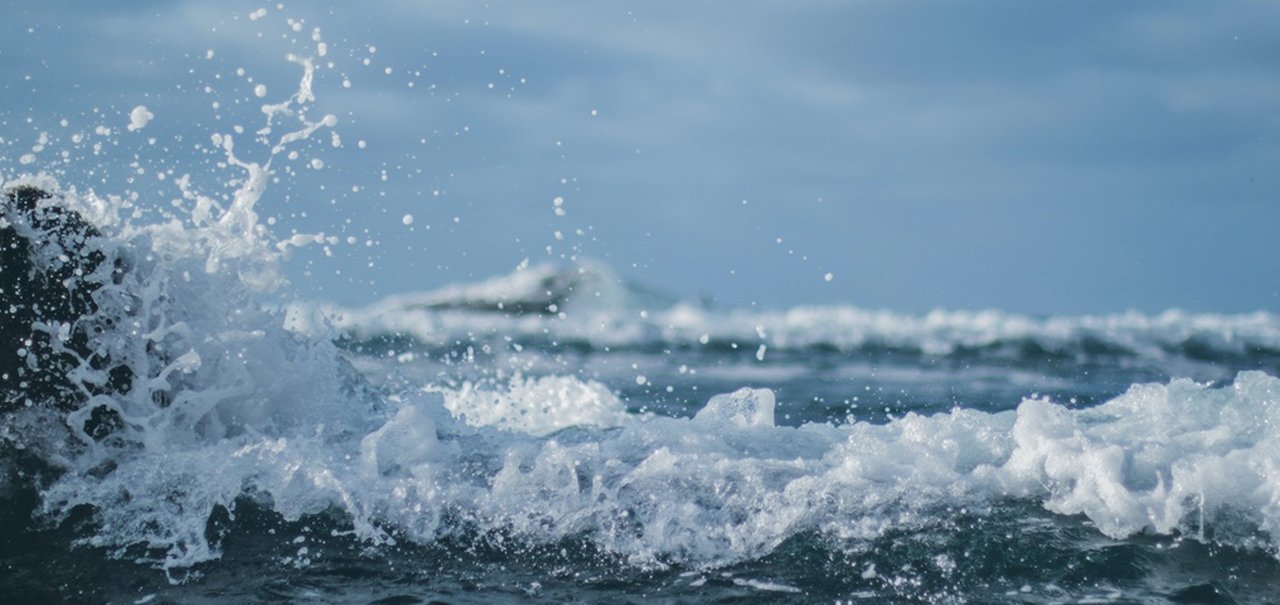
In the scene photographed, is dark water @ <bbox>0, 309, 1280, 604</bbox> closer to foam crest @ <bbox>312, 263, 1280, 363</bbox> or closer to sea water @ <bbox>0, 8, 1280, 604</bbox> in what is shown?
sea water @ <bbox>0, 8, 1280, 604</bbox>

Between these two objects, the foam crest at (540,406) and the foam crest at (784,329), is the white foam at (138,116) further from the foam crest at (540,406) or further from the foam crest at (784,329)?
the foam crest at (784,329)

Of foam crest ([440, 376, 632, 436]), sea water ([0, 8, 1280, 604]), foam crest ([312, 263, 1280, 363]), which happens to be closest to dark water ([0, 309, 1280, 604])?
sea water ([0, 8, 1280, 604])

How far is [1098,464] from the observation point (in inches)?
167

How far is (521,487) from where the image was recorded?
432 cm

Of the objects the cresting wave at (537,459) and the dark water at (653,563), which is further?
the cresting wave at (537,459)

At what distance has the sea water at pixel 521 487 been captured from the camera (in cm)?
371

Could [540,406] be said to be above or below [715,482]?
above

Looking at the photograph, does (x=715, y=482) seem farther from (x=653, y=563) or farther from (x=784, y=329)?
(x=784, y=329)

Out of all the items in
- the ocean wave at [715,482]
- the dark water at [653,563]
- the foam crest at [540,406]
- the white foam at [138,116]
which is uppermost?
the white foam at [138,116]

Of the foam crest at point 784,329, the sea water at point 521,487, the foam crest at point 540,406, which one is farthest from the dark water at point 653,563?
the foam crest at point 784,329

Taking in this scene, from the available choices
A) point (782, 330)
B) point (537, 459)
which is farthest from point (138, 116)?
point (782, 330)

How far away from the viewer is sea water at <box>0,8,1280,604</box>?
371 centimetres

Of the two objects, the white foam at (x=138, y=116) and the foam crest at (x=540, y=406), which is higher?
the white foam at (x=138, y=116)

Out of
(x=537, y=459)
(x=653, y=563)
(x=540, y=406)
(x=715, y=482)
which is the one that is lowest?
(x=653, y=563)
